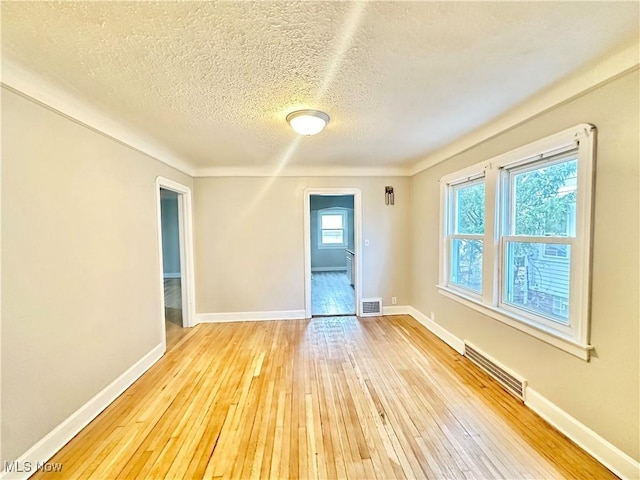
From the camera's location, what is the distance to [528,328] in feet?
7.24

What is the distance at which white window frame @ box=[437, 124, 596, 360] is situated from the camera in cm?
175

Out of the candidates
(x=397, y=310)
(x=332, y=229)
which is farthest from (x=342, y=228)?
(x=397, y=310)

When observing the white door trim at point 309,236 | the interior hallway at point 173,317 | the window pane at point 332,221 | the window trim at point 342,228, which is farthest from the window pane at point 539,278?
the window pane at point 332,221

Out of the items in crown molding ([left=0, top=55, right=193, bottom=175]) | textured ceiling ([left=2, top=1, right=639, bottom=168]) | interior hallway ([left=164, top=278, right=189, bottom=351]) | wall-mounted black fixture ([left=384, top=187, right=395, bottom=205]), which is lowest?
interior hallway ([left=164, top=278, right=189, bottom=351])

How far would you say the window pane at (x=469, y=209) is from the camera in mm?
3012

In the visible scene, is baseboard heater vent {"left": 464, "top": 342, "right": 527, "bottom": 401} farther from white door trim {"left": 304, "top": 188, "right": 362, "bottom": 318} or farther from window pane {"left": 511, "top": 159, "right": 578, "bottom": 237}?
white door trim {"left": 304, "top": 188, "right": 362, "bottom": 318}

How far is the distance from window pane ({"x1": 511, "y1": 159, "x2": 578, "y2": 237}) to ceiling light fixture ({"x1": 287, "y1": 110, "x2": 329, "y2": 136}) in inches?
68.7

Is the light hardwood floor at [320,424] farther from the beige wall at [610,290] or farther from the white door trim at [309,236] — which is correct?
the white door trim at [309,236]

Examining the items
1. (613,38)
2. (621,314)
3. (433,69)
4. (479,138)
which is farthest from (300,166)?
(621,314)

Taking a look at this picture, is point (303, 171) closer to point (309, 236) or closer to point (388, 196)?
point (309, 236)

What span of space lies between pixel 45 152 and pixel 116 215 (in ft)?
2.53

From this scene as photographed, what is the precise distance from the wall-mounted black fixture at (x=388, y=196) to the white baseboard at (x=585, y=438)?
2.94m

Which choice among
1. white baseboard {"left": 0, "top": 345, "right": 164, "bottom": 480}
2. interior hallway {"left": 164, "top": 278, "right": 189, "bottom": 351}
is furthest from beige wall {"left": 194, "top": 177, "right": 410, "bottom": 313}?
white baseboard {"left": 0, "top": 345, "right": 164, "bottom": 480}

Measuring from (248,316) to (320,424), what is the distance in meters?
2.64
